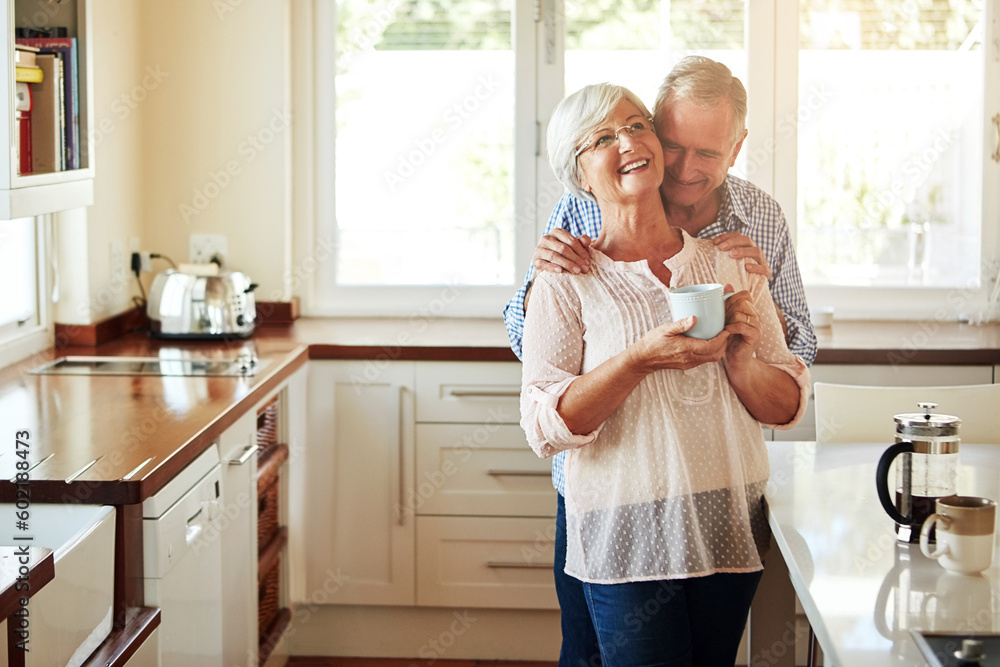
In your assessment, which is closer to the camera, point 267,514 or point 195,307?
point 267,514

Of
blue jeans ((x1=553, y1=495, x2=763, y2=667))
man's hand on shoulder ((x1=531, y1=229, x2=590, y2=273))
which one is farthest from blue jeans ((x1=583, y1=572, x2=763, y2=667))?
man's hand on shoulder ((x1=531, y1=229, x2=590, y2=273))

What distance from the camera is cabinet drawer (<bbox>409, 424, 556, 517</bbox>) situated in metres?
2.76

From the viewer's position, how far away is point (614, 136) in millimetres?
1556

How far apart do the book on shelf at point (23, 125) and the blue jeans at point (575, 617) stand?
1190 millimetres

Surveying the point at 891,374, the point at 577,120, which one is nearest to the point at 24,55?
the point at 577,120

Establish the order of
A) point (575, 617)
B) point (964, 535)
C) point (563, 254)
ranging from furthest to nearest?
point (575, 617), point (563, 254), point (964, 535)

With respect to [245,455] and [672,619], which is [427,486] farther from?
[672,619]

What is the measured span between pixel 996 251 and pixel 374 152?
1.89 meters

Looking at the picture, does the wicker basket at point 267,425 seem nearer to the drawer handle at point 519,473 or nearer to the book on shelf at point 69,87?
the drawer handle at point 519,473

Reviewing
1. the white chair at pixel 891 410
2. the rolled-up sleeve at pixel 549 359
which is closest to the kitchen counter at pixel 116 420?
the rolled-up sleeve at pixel 549 359

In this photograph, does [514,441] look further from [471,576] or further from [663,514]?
[663,514]

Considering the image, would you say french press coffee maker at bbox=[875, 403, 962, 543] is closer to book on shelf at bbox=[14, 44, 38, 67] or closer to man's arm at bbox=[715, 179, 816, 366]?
man's arm at bbox=[715, 179, 816, 366]

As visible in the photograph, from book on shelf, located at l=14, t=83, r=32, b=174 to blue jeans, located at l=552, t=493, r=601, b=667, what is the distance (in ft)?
3.91

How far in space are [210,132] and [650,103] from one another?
1292mm
